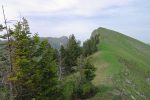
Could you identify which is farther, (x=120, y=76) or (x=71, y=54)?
(x=71, y=54)

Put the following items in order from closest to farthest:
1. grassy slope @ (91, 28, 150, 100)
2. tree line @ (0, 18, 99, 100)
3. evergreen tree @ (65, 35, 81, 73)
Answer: tree line @ (0, 18, 99, 100) < grassy slope @ (91, 28, 150, 100) < evergreen tree @ (65, 35, 81, 73)

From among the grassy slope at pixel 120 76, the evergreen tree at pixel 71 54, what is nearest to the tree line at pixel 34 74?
the grassy slope at pixel 120 76

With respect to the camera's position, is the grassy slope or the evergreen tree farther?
the evergreen tree

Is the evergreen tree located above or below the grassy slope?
above

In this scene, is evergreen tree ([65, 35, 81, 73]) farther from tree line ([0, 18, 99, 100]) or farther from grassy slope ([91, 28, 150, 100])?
tree line ([0, 18, 99, 100])

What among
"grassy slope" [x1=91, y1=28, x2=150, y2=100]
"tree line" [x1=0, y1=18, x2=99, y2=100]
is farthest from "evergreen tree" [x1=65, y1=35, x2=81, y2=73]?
"tree line" [x1=0, y1=18, x2=99, y2=100]

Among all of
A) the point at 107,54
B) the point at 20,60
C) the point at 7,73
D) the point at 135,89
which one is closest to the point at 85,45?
the point at 107,54

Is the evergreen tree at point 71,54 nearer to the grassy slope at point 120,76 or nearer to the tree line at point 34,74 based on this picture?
the grassy slope at point 120,76

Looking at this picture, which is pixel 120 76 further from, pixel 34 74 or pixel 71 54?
pixel 34 74

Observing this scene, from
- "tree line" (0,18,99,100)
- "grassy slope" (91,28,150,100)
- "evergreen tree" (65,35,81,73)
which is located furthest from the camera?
"evergreen tree" (65,35,81,73)

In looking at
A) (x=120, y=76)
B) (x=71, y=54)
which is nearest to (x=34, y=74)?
(x=120, y=76)

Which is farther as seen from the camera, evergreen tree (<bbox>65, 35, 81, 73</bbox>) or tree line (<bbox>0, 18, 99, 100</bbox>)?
evergreen tree (<bbox>65, 35, 81, 73</bbox>)

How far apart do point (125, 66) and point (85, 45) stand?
62.3 feet

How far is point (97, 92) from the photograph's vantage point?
6588 centimetres
